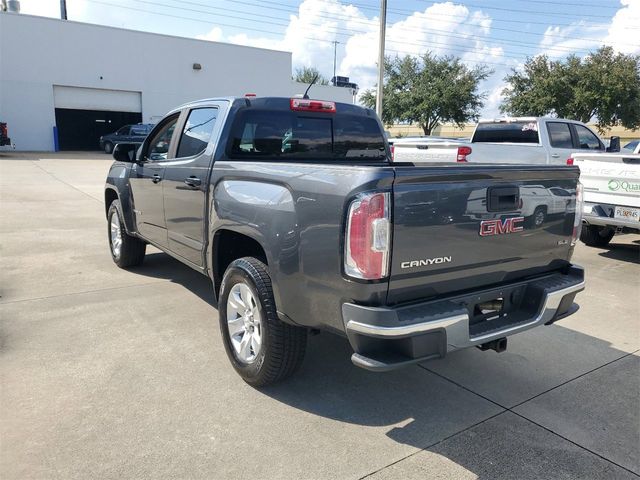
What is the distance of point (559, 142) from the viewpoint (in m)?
10.5

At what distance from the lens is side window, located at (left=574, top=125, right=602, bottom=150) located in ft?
35.7

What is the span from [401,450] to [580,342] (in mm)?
2408

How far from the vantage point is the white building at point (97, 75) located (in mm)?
29203

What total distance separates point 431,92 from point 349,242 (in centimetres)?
3227

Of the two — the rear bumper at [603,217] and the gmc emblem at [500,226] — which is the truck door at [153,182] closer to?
the gmc emblem at [500,226]

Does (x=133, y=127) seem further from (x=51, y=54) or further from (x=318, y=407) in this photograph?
(x=318, y=407)

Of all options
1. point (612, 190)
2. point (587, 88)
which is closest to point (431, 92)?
point (587, 88)

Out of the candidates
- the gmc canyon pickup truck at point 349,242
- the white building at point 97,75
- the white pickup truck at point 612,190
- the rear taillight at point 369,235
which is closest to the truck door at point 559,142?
the white pickup truck at point 612,190

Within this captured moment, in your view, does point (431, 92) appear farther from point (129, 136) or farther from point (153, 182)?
point (153, 182)

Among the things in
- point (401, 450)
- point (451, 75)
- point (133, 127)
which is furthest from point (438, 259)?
point (451, 75)

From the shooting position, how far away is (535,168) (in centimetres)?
315

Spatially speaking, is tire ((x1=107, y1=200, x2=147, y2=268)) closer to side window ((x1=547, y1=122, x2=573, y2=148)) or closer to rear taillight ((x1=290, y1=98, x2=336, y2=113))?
rear taillight ((x1=290, y1=98, x2=336, y2=113))

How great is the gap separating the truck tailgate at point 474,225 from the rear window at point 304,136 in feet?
5.73

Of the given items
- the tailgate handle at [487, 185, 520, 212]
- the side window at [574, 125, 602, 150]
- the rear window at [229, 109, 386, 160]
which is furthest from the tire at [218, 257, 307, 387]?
the side window at [574, 125, 602, 150]
